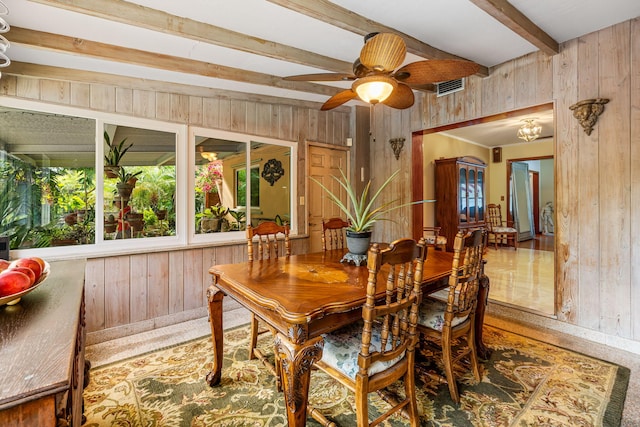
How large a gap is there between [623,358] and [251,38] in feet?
12.3

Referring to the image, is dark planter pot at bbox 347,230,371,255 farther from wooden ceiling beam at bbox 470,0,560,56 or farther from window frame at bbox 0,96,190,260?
window frame at bbox 0,96,190,260

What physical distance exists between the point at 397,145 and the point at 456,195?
6.95ft

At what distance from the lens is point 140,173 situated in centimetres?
299

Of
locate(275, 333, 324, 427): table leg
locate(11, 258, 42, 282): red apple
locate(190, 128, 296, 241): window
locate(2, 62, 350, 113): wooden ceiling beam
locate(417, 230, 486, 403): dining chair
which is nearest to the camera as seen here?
locate(11, 258, 42, 282): red apple

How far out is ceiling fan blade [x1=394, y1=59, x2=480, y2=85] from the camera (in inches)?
71.5

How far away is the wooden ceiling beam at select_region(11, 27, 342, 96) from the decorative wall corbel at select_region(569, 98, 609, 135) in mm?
2522

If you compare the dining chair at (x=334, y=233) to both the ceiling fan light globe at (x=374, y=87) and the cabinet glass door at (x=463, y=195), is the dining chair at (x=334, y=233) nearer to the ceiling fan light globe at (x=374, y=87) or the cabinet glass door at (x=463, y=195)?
the ceiling fan light globe at (x=374, y=87)

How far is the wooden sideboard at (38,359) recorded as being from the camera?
0.64 meters

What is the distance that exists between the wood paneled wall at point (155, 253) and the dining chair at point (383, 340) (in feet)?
6.86

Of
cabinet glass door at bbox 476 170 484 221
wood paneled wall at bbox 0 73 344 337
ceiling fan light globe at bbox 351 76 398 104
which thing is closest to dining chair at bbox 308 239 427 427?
ceiling fan light globe at bbox 351 76 398 104

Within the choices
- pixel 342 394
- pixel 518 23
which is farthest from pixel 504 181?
pixel 342 394

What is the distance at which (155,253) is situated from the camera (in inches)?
118

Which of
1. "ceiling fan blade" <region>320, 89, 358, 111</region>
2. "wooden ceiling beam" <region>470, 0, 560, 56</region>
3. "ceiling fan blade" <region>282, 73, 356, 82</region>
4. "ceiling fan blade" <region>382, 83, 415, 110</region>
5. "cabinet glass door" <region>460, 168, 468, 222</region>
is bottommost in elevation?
"cabinet glass door" <region>460, 168, 468, 222</region>

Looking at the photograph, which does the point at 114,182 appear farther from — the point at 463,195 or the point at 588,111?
the point at 463,195
